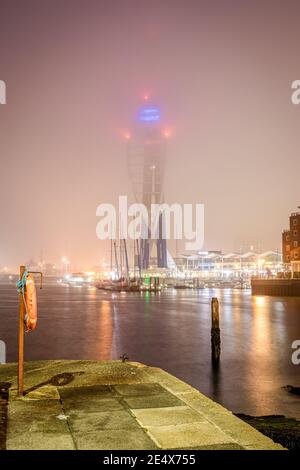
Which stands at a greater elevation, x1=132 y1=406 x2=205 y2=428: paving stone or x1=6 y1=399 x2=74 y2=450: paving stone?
x1=6 y1=399 x2=74 y2=450: paving stone

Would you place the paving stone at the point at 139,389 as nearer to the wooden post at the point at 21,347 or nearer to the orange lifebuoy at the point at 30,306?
the wooden post at the point at 21,347

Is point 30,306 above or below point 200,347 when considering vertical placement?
above

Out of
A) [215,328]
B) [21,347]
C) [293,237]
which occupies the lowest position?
[215,328]

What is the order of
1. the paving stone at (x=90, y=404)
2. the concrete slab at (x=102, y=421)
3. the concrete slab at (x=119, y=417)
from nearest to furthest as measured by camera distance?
the concrete slab at (x=119, y=417) < the concrete slab at (x=102, y=421) < the paving stone at (x=90, y=404)

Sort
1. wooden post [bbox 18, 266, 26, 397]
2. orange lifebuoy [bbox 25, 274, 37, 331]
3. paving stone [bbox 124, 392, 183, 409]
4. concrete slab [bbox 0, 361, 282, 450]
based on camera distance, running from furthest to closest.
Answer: orange lifebuoy [bbox 25, 274, 37, 331] → wooden post [bbox 18, 266, 26, 397] → paving stone [bbox 124, 392, 183, 409] → concrete slab [bbox 0, 361, 282, 450]

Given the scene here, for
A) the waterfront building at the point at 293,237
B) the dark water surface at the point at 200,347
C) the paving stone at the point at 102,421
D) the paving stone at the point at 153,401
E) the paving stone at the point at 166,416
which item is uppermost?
the waterfront building at the point at 293,237

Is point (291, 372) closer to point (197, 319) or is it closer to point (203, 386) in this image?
point (203, 386)

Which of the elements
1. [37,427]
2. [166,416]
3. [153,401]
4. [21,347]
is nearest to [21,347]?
[21,347]

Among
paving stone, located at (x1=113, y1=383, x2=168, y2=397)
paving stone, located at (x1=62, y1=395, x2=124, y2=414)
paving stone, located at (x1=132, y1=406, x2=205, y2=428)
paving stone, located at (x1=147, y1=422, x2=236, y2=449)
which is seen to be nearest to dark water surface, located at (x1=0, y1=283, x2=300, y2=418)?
paving stone, located at (x1=113, y1=383, x2=168, y2=397)

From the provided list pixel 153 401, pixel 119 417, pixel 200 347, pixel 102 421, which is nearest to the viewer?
pixel 102 421

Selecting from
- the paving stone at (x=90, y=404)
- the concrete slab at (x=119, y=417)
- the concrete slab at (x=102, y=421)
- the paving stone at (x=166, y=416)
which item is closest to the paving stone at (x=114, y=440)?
the concrete slab at (x=119, y=417)

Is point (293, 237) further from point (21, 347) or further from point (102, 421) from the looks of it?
point (102, 421)

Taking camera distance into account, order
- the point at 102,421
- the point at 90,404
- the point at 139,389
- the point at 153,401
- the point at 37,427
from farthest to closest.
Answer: the point at 139,389, the point at 153,401, the point at 90,404, the point at 102,421, the point at 37,427

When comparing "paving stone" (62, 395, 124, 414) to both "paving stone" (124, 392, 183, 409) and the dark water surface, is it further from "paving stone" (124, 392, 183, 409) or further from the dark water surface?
the dark water surface
